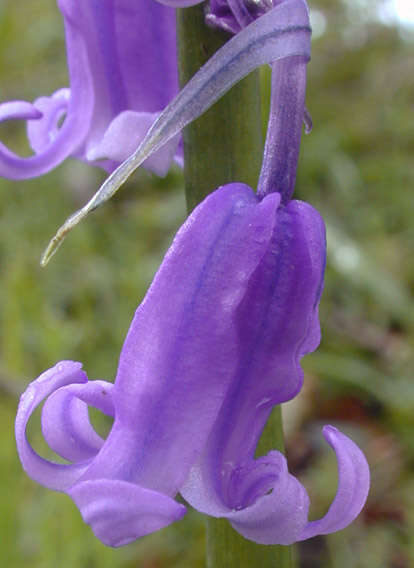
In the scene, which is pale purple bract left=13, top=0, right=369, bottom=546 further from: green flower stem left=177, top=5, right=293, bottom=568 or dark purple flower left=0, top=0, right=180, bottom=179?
dark purple flower left=0, top=0, right=180, bottom=179

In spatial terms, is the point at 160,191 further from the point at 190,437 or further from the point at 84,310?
the point at 190,437

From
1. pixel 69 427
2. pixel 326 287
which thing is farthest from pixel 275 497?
pixel 326 287

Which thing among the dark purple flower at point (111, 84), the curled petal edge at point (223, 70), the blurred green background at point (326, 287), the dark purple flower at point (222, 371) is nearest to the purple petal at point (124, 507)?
the dark purple flower at point (222, 371)

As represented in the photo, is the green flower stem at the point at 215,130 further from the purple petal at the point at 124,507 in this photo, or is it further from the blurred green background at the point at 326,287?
the blurred green background at the point at 326,287

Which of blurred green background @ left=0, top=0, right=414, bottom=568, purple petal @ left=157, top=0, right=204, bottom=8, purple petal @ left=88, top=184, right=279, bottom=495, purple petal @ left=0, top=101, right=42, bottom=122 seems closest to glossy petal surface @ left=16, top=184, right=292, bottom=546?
purple petal @ left=88, top=184, right=279, bottom=495

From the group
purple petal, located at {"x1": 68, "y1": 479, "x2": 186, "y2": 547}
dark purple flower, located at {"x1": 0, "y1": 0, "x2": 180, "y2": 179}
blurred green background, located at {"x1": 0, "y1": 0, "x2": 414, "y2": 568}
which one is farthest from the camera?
blurred green background, located at {"x1": 0, "y1": 0, "x2": 414, "y2": 568}

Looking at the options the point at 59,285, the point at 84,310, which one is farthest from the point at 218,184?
the point at 59,285

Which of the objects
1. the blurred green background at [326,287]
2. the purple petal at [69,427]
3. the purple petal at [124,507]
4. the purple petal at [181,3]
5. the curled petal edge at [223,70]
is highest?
the blurred green background at [326,287]
